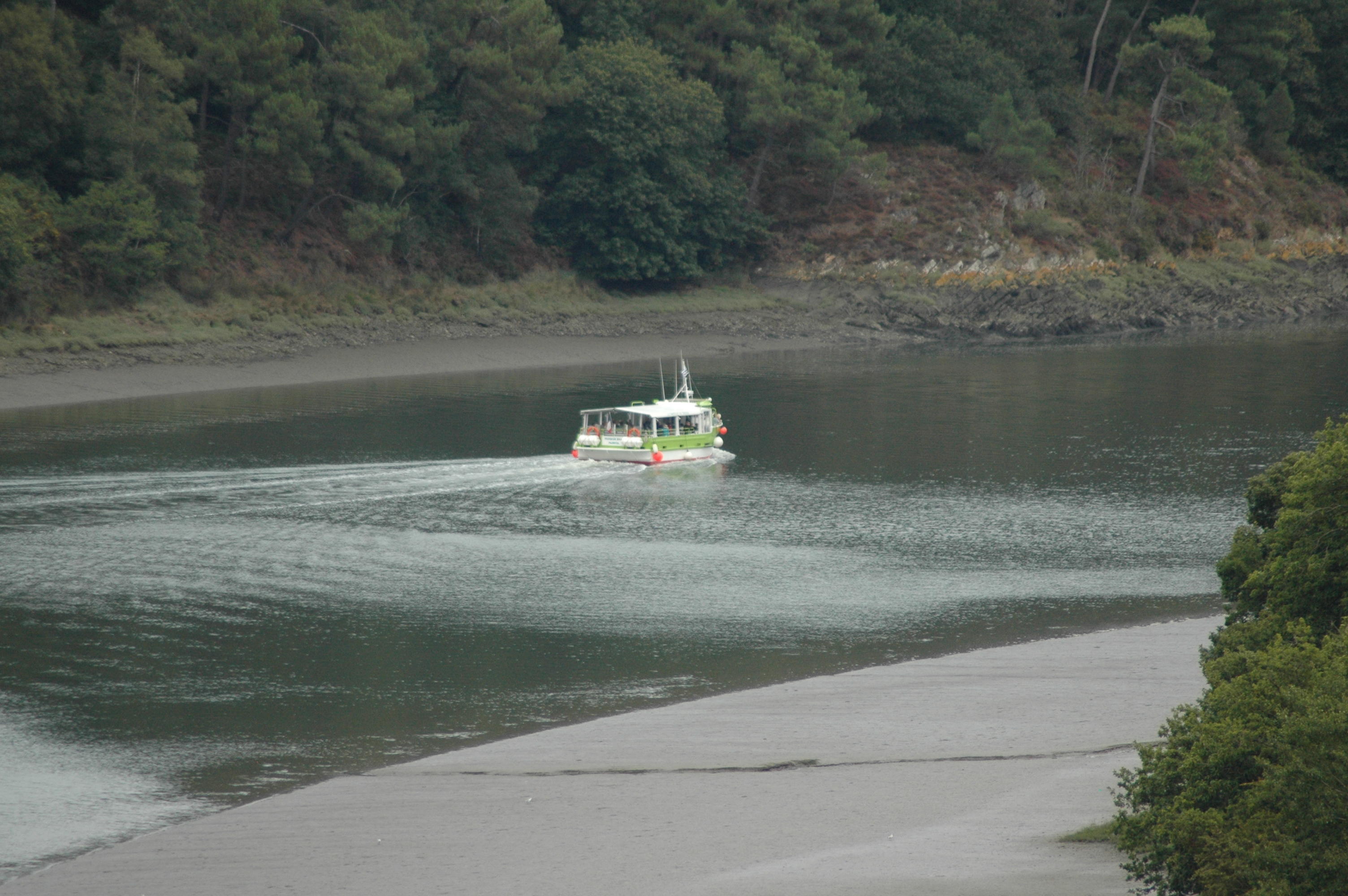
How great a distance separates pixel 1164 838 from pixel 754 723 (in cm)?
825

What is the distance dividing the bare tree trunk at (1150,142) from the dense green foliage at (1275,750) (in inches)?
3448

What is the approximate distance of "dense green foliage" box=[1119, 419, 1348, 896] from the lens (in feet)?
30.2

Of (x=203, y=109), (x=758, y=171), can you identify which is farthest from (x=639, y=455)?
(x=758, y=171)

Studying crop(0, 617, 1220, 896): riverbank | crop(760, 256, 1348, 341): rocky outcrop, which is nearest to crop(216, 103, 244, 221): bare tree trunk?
crop(760, 256, 1348, 341): rocky outcrop

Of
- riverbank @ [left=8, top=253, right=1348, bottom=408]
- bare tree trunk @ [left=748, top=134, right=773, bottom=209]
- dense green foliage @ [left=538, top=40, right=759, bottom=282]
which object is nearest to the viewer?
riverbank @ [left=8, top=253, right=1348, bottom=408]

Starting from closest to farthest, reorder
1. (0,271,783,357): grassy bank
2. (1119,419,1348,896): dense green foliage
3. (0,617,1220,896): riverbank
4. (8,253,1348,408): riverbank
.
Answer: (1119,419,1348,896): dense green foliage
(0,617,1220,896): riverbank
(8,253,1348,408): riverbank
(0,271,783,357): grassy bank

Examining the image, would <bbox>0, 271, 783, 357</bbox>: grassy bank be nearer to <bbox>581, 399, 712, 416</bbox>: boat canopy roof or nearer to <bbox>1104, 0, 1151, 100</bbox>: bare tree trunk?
<bbox>581, 399, 712, 416</bbox>: boat canopy roof

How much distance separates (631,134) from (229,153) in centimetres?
2228

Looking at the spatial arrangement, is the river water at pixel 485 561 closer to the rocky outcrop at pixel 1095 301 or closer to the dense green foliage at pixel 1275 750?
the dense green foliage at pixel 1275 750

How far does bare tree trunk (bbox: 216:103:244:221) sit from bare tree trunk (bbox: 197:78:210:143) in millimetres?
1144

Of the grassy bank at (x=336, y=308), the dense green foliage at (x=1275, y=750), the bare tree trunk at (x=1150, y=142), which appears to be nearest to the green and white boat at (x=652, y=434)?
the grassy bank at (x=336, y=308)

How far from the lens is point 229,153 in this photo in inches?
2542

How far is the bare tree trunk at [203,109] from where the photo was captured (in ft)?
206

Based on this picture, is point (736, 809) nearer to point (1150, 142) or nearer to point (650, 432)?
point (650, 432)
